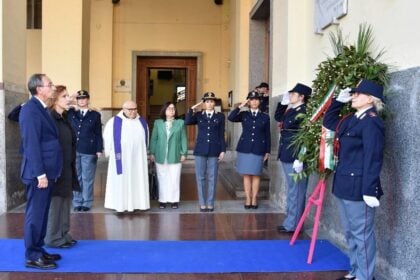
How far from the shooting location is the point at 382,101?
350 centimetres

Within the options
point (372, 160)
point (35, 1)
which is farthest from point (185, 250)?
point (35, 1)

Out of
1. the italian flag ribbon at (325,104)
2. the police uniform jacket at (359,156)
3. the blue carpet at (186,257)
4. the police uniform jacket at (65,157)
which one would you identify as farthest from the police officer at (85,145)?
the police uniform jacket at (359,156)

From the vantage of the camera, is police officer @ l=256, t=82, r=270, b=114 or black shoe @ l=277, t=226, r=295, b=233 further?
police officer @ l=256, t=82, r=270, b=114

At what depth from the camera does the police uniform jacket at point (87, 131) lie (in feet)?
21.0

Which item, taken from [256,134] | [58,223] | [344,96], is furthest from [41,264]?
[256,134]

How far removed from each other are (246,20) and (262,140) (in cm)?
436

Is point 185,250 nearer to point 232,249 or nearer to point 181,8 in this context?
point 232,249

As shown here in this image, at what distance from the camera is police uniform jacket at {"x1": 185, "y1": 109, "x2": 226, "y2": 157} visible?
20.8ft

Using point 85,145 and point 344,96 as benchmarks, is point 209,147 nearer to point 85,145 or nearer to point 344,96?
point 85,145

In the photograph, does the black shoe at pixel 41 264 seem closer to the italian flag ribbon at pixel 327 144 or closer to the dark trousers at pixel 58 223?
the dark trousers at pixel 58 223

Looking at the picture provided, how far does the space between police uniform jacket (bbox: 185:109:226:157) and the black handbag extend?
2.87ft

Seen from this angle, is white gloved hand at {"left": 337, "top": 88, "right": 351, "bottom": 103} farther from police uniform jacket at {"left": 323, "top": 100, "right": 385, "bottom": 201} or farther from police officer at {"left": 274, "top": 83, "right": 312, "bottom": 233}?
police officer at {"left": 274, "top": 83, "right": 312, "bottom": 233}

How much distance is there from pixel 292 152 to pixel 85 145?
277 centimetres

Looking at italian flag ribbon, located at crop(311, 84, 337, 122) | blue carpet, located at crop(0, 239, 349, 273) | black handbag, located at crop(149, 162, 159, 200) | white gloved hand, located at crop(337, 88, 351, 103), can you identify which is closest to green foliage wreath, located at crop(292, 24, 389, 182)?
italian flag ribbon, located at crop(311, 84, 337, 122)
